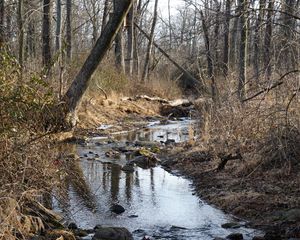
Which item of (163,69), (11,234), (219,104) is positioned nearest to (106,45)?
(219,104)

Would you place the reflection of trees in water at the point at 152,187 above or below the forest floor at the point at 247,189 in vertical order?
below

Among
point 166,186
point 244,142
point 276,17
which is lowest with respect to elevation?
point 166,186

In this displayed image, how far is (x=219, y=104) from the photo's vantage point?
43.0 ft

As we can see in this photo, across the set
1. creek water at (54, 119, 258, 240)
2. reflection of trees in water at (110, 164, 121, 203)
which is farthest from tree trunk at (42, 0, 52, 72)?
reflection of trees in water at (110, 164, 121, 203)

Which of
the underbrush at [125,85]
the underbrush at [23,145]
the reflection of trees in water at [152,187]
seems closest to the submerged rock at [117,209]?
the reflection of trees in water at [152,187]

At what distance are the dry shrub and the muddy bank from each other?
8.0 inches

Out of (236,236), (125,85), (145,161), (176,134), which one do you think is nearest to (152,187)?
(145,161)

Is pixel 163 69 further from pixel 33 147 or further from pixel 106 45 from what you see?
Result: pixel 33 147

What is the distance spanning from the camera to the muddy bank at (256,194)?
7.60m

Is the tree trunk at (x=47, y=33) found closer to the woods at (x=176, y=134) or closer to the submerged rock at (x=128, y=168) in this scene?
the woods at (x=176, y=134)

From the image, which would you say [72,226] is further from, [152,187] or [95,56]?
[95,56]

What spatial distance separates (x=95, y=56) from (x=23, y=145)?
375 inches

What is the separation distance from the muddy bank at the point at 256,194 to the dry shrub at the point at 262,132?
0.67 feet

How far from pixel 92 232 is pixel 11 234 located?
212 cm
